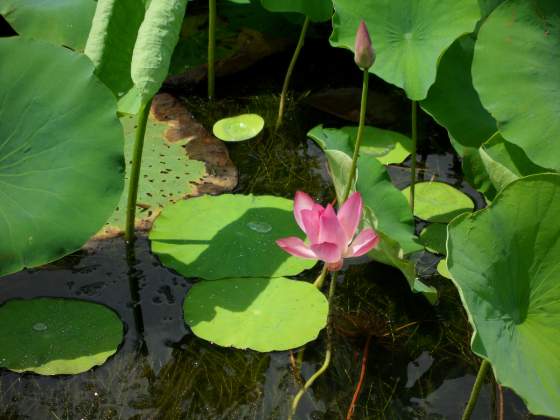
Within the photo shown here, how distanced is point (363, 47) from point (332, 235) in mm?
474

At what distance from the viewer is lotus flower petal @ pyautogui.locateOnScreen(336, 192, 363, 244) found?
1.97 m

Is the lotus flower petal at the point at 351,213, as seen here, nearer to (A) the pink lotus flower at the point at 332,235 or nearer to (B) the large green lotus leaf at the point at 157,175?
(A) the pink lotus flower at the point at 332,235

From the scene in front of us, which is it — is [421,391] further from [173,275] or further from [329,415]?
[173,275]

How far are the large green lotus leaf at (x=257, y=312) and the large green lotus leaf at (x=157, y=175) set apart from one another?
38cm

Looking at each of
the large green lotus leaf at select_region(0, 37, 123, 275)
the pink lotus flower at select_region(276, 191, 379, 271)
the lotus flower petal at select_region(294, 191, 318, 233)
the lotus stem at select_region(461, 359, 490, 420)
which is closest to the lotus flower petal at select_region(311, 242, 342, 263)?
the pink lotus flower at select_region(276, 191, 379, 271)

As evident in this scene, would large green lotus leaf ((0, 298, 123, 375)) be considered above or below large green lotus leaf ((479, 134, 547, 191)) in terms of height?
below

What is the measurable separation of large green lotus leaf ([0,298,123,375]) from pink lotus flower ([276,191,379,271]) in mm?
544

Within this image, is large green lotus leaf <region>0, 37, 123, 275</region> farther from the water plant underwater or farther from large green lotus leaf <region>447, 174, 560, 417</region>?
large green lotus leaf <region>447, 174, 560, 417</region>

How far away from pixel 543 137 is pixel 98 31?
1304mm

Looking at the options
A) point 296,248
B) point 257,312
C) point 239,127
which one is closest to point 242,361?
point 257,312

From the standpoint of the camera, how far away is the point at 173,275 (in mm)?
2322

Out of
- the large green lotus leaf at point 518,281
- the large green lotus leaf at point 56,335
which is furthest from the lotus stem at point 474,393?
the large green lotus leaf at point 56,335

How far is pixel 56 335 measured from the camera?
202cm

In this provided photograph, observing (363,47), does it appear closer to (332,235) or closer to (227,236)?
(332,235)
